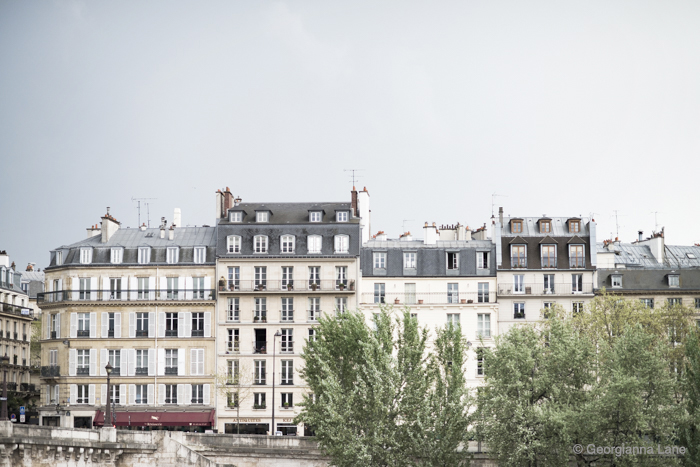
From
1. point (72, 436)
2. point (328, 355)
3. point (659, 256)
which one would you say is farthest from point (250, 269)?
point (659, 256)

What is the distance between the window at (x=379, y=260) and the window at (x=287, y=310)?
6134 millimetres

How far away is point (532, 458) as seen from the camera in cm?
4206

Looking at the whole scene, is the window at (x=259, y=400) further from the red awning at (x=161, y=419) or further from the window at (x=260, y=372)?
the red awning at (x=161, y=419)

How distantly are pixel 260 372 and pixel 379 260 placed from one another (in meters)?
10.8

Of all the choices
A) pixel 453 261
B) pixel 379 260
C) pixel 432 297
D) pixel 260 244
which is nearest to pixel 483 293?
pixel 453 261

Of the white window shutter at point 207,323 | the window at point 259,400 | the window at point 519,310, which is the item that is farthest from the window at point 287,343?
the window at point 519,310

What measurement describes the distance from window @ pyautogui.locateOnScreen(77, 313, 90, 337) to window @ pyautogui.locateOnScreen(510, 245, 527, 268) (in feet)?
93.6

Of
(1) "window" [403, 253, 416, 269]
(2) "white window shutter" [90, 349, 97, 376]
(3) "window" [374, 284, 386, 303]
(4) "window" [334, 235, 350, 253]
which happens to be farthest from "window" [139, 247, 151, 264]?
(1) "window" [403, 253, 416, 269]

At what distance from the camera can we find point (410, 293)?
65188mm

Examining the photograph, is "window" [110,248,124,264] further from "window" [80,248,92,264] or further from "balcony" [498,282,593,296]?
"balcony" [498,282,593,296]

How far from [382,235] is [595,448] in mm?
31146

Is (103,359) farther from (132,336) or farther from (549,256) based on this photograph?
(549,256)

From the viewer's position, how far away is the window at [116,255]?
66.1m

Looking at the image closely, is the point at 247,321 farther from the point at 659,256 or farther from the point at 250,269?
the point at 659,256
